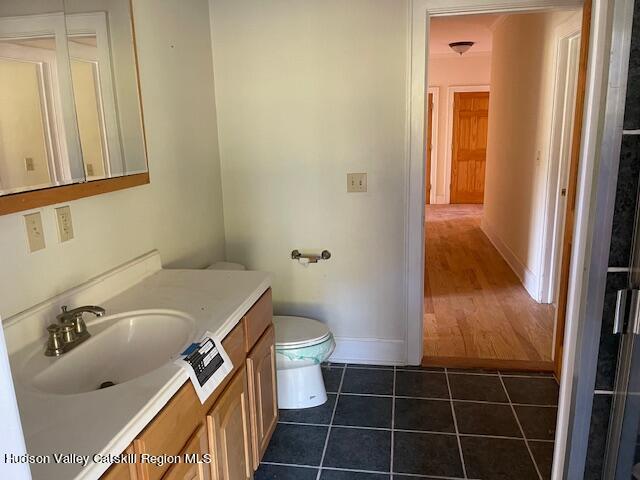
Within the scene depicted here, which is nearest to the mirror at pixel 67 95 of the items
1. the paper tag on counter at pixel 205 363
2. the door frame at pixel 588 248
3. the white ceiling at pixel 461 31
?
the paper tag on counter at pixel 205 363

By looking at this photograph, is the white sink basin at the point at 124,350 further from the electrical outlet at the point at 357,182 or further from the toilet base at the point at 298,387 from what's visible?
the electrical outlet at the point at 357,182

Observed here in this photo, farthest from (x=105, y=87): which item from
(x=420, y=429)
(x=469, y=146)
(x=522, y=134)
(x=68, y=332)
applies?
(x=469, y=146)

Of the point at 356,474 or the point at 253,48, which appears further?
the point at 253,48

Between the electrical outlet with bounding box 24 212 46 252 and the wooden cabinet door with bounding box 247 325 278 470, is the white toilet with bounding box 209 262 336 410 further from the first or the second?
the electrical outlet with bounding box 24 212 46 252

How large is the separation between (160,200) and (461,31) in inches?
211

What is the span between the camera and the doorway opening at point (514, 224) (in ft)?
10.4

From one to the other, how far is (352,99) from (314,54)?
0.32 metres

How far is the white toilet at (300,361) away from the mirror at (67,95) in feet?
3.12

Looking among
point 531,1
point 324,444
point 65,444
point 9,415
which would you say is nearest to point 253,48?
point 531,1

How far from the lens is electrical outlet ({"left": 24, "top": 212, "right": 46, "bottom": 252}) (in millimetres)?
1435

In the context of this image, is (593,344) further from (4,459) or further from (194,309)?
(194,309)

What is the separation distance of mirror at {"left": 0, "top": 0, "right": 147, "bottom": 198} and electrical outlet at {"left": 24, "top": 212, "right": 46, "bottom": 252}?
0.33ft

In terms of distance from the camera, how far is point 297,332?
2475 mm

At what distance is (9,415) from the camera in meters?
0.57
